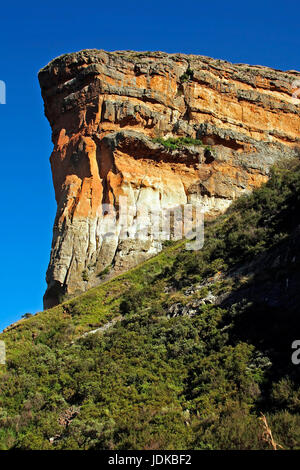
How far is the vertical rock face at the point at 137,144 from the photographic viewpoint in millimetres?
30734

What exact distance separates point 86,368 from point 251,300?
5177mm

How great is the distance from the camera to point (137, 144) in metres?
33.1

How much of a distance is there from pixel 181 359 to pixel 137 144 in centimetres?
2127

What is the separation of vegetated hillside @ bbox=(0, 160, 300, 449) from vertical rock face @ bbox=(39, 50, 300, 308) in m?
9.04

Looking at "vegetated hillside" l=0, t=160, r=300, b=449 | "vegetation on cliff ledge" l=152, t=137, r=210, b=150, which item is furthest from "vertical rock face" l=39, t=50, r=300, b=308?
"vegetated hillside" l=0, t=160, r=300, b=449

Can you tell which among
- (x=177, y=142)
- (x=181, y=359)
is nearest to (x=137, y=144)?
(x=177, y=142)

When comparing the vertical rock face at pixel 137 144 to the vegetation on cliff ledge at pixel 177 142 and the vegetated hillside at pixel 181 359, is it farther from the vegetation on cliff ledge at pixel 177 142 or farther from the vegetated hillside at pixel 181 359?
the vegetated hillside at pixel 181 359

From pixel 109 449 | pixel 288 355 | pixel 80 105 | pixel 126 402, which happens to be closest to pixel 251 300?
pixel 288 355

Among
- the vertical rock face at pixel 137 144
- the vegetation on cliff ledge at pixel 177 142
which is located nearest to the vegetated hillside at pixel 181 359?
the vertical rock face at pixel 137 144

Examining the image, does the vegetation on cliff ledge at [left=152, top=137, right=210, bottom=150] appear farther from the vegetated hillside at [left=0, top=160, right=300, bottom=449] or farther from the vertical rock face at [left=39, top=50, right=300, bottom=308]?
the vegetated hillside at [left=0, top=160, right=300, bottom=449]

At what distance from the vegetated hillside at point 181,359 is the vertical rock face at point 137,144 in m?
9.04

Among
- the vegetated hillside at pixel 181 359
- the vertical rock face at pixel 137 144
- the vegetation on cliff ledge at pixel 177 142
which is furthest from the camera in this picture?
the vegetation on cliff ledge at pixel 177 142

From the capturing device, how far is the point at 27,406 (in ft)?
43.9

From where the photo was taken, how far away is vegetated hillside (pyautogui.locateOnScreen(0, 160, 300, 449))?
10.6 meters
